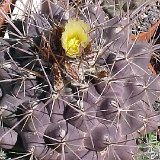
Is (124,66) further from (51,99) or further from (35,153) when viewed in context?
(35,153)

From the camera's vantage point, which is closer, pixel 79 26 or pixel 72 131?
pixel 79 26

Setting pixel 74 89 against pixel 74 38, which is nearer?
pixel 74 38

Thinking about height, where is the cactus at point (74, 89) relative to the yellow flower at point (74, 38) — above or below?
below

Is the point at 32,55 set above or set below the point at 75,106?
above

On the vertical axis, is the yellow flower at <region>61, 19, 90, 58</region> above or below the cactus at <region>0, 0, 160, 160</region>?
above

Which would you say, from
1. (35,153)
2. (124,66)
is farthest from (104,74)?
(35,153)

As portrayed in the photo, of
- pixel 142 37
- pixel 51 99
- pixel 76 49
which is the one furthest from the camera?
pixel 142 37

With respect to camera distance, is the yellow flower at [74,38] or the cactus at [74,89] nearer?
the yellow flower at [74,38]
